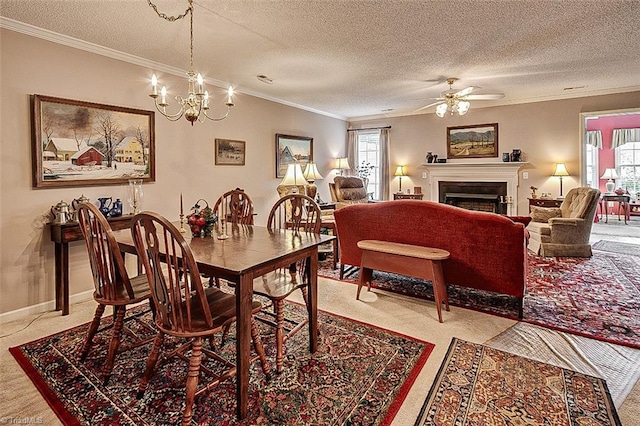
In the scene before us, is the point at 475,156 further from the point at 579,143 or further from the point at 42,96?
the point at 42,96

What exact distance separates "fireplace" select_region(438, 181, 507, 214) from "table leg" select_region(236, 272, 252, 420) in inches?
238

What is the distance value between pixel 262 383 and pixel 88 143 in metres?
2.89

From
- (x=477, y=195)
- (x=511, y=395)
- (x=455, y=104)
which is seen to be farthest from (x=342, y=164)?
(x=511, y=395)

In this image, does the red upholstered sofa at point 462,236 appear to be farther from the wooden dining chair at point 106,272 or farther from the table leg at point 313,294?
the wooden dining chair at point 106,272

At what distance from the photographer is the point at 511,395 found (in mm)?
1868

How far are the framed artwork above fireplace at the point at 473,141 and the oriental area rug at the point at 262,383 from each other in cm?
522

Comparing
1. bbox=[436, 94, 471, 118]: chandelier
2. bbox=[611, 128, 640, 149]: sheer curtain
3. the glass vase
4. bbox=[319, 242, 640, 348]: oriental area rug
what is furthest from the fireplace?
the glass vase

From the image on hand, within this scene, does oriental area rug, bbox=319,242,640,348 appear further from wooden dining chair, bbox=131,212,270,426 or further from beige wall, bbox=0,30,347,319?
wooden dining chair, bbox=131,212,270,426

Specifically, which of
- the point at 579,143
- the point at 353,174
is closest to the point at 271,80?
the point at 353,174

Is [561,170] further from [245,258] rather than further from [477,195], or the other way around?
[245,258]

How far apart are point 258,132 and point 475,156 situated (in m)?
4.20

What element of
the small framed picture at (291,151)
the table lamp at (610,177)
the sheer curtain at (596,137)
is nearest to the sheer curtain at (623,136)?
the sheer curtain at (596,137)

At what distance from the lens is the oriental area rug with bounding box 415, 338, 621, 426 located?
170 cm

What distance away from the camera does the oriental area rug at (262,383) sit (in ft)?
5.68
